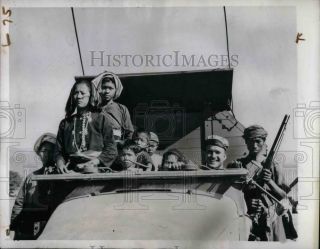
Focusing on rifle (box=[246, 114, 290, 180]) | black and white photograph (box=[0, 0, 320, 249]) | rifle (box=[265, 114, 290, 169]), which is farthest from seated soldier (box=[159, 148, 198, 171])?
rifle (box=[265, 114, 290, 169])

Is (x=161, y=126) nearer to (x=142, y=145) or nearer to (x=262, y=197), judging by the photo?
(x=142, y=145)

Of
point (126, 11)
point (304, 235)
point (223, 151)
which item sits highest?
point (126, 11)

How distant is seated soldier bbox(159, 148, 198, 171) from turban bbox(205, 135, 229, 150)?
20cm

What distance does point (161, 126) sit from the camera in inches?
146

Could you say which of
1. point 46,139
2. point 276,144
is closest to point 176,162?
point 276,144

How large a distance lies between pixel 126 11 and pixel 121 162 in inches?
45.4

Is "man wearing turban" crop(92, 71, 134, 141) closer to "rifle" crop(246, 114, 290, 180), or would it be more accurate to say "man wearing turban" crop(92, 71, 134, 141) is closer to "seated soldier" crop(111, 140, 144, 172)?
"seated soldier" crop(111, 140, 144, 172)

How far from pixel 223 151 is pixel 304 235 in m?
0.87

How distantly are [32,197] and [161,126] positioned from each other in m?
1.13

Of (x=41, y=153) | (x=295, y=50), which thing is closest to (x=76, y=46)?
(x=41, y=153)

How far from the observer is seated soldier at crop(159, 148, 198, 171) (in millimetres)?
3678

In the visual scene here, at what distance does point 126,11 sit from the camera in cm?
373

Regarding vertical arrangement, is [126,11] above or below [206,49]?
above

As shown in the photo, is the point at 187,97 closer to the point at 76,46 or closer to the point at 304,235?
the point at 76,46
